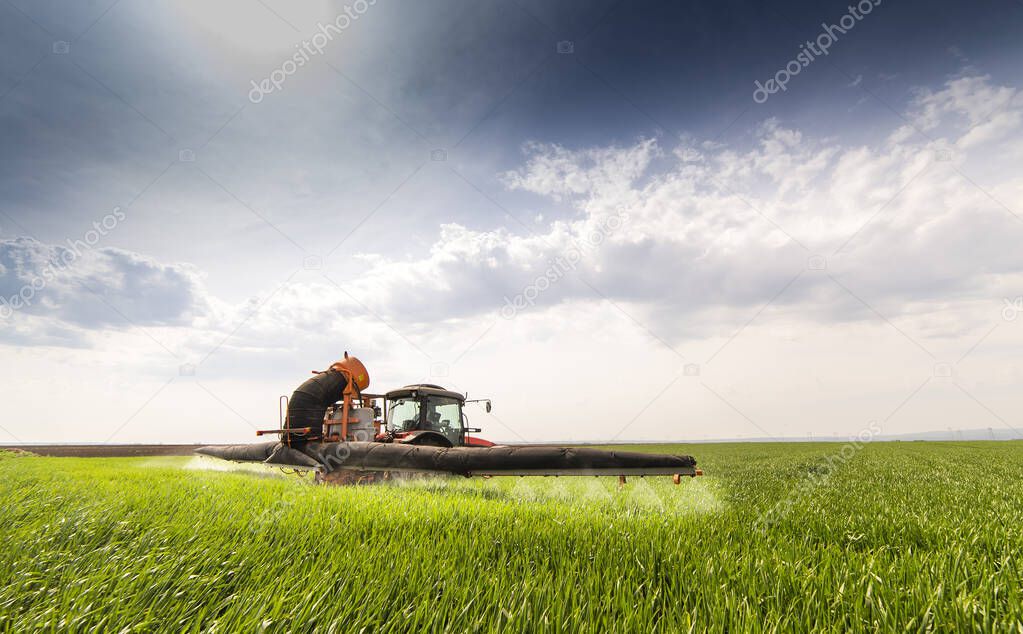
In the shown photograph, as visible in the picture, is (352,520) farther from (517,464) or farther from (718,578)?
(517,464)

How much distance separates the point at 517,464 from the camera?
7137mm

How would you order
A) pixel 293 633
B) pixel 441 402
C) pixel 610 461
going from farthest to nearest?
pixel 441 402
pixel 610 461
pixel 293 633

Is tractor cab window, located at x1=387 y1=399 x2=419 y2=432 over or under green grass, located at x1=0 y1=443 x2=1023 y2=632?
over

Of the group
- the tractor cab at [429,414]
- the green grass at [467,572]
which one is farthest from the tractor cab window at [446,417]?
the green grass at [467,572]

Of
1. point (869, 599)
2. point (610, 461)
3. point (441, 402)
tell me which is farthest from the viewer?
point (441, 402)

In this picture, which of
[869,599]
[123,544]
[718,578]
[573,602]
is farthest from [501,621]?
[123,544]

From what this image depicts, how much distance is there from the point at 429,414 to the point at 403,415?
30.0 inches

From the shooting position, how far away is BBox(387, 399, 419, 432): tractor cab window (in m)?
12.2

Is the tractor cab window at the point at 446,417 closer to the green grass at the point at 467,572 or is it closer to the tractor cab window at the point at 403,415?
the tractor cab window at the point at 403,415

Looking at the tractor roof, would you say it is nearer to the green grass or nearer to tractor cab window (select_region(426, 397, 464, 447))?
tractor cab window (select_region(426, 397, 464, 447))

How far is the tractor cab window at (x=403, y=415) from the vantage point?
40.1 feet

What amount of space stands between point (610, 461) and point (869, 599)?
4545 millimetres

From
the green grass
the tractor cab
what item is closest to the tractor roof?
the tractor cab

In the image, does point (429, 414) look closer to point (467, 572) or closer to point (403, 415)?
point (403, 415)
